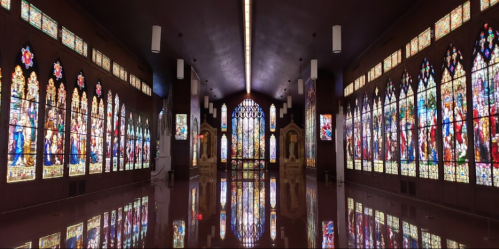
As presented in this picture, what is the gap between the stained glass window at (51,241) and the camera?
5129 mm

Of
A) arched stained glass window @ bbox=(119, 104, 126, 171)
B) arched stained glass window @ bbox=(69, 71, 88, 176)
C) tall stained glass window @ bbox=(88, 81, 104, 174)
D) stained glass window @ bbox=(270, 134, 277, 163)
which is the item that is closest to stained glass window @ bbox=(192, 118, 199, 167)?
arched stained glass window @ bbox=(119, 104, 126, 171)

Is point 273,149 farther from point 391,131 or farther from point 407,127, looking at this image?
point 407,127

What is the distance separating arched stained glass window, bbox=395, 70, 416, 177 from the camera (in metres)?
11.1

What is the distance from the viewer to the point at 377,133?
1398 centimetres

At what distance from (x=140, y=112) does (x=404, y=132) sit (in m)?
12.2

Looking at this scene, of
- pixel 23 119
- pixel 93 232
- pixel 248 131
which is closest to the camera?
pixel 93 232

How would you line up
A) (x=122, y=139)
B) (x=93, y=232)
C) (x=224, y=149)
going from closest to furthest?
(x=93, y=232), (x=122, y=139), (x=224, y=149)

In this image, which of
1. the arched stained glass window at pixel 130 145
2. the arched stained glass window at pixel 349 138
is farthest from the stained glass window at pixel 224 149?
the arched stained glass window at pixel 349 138

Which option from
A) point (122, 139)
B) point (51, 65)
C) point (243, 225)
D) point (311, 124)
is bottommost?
point (243, 225)

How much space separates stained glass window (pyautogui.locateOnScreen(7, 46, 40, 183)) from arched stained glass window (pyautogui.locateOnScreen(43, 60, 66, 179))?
20.8 inches

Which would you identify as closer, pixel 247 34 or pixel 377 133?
pixel 377 133

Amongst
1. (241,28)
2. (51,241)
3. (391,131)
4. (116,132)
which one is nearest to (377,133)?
(391,131)

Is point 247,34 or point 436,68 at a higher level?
point 247,34

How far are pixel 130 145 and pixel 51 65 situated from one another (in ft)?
24.6
